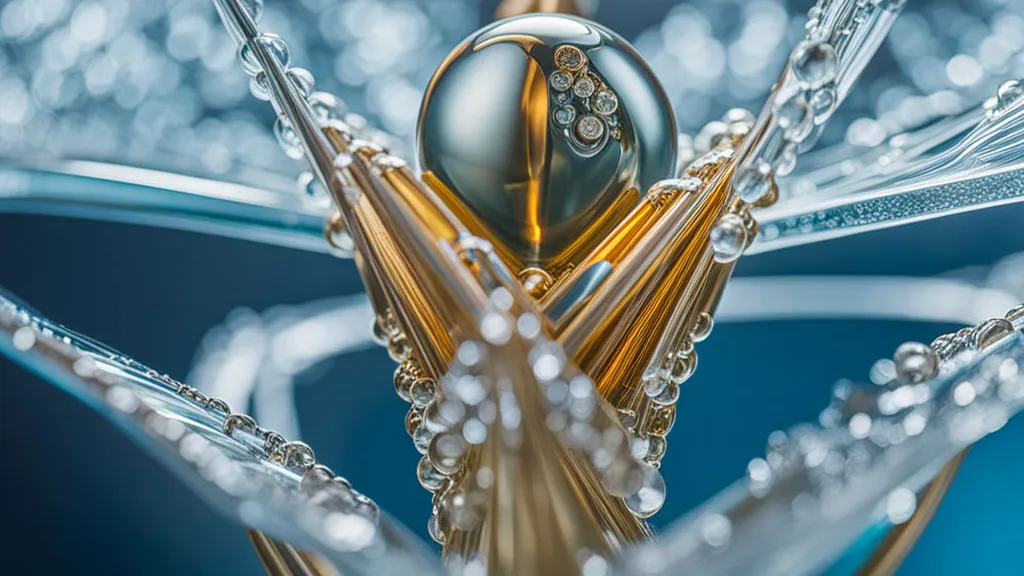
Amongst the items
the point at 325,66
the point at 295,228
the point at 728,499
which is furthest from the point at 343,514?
the point at 325,66

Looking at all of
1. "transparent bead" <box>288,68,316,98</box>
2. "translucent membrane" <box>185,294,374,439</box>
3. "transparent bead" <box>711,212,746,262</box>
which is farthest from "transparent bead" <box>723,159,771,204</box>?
"translucent membrane" <box>185,294,374,439</box>

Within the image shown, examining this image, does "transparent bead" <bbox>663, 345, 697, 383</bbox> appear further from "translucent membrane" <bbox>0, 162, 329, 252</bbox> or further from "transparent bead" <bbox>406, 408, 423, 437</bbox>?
"translucent membrane" <bbox>0, 162, 329, 252</bbox>

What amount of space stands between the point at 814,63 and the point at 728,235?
0.04 metres

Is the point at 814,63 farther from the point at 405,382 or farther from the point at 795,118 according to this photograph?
the point at 405,382

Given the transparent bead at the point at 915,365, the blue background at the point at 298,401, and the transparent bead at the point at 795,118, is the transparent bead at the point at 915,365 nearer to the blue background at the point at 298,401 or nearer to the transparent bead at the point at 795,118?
the transparent bead at the point at 795,118

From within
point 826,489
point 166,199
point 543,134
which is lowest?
point 826,489

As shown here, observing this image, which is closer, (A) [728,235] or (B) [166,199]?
(A) [728,235]

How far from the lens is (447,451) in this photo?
0.20 meters

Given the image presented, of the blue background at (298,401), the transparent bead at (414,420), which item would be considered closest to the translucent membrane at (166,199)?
the blue background at (298,401)

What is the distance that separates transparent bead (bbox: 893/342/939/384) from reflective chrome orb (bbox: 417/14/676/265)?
0.09 m

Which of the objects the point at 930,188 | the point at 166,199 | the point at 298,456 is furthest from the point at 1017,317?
the point at 166,199

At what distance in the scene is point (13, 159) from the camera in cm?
38

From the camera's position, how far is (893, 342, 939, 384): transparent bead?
0.60 ft

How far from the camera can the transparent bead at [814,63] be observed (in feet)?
0.66
